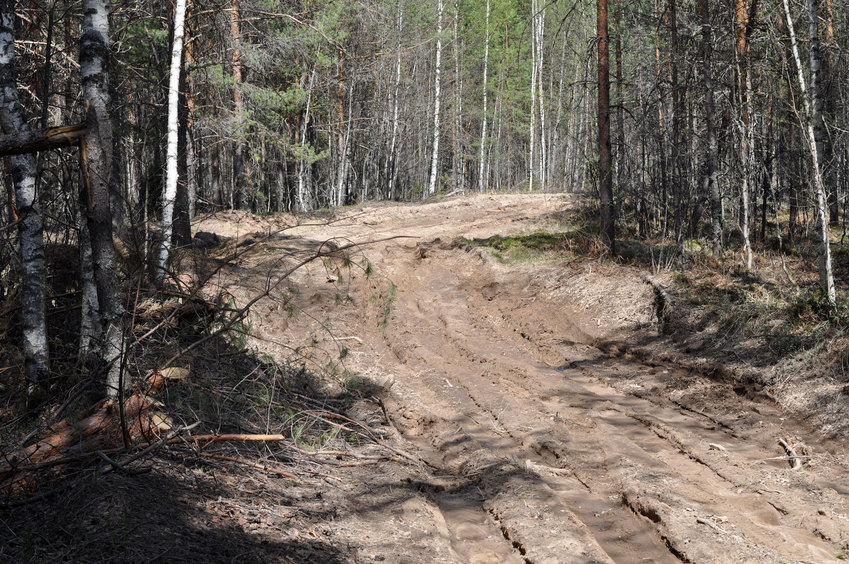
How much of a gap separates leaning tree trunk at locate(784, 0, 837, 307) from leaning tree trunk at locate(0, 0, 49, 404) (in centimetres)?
Result: 874

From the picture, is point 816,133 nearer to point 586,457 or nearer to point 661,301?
point 661,301

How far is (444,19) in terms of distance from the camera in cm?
3353

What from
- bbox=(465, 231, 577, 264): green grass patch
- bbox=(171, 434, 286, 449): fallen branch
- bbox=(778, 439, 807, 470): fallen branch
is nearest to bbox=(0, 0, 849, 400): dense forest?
bbox=(171, 434, 286, 449): fallen branch

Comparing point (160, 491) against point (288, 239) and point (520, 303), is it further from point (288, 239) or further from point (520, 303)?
point (288, 239)

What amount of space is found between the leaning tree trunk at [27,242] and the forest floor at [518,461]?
66.6 inches

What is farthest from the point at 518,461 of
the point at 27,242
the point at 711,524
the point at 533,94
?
the point at 533,94

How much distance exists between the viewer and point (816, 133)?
30.1 feet

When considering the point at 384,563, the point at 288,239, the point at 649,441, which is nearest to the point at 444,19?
the point at 288,239

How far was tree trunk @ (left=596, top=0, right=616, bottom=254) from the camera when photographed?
42.8ft

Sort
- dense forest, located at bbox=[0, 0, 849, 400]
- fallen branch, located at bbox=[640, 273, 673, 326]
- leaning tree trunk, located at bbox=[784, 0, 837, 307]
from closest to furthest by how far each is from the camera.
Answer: dense forest, located at bbox=[0, 0, 849, 400] < leaning tree trunk, located at bbox=[784, 0, 837, 307] < fallen branch, located at bbox=[640, 273, 673, 326]

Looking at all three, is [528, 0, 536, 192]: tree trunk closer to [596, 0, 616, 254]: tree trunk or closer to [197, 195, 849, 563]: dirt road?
[596, 0, 616, 254]: tree trunk

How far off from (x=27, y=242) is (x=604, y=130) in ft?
35.6

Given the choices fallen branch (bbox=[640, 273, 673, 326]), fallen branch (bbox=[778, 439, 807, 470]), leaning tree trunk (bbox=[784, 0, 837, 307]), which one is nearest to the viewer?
fallen branch (bbox=[778, 439, 807, 470])

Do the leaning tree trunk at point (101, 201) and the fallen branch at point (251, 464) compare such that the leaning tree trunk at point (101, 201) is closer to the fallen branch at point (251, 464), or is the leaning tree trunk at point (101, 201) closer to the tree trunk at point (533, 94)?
the fallen branch at point (251, 464)
